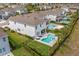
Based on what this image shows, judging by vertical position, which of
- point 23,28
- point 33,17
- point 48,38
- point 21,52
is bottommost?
point 21,52

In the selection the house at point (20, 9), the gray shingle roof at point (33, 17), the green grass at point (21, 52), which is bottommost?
the green grass at point (21, 52)

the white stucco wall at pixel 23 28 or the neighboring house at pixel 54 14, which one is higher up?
the neighboring house at pixel 54 14

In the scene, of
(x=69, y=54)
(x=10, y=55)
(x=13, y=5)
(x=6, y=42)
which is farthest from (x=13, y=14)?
(x=69, y=54)

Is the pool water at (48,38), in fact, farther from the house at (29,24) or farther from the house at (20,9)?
the house at (20,9)

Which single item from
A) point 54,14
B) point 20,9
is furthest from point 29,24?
point 54,14

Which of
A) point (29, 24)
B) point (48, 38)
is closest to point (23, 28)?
point (29, 24)

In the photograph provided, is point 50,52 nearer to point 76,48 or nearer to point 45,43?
point 45,43

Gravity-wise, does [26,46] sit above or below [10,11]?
below

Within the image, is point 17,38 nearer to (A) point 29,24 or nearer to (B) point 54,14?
(A) point 29,24

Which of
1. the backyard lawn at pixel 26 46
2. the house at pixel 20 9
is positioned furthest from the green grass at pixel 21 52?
the house at pixel 20 9

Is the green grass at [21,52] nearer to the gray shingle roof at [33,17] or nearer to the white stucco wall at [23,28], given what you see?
the white stucco wall at [23,28]
